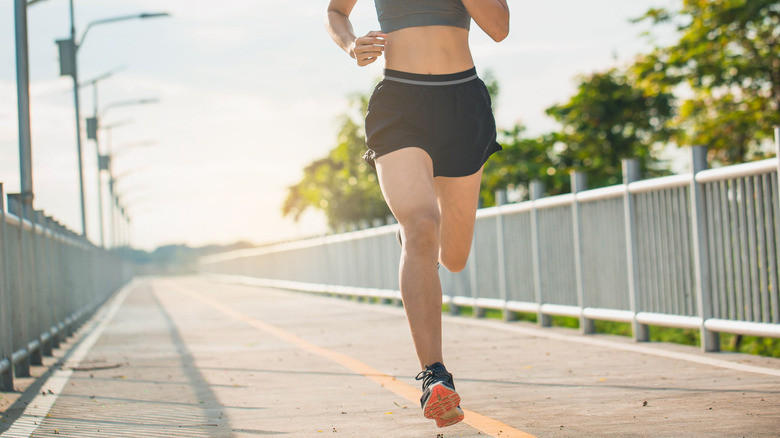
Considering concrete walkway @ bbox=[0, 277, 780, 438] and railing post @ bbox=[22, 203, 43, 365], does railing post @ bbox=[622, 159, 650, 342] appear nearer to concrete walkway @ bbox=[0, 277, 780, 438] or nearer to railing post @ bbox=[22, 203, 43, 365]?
concrete walkway @ bbox=[0, 277, 780, 438]

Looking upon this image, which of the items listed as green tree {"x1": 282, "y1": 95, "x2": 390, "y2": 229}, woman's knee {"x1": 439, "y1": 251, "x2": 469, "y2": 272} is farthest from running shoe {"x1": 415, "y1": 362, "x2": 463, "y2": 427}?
green tree {"x1": 282, "y1": 95, "x2": 390, "y2": 229}

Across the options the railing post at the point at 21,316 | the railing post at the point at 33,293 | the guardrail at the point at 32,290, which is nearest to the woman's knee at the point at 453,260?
the guardrail at the point at 32,290

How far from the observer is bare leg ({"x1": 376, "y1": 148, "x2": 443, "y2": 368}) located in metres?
4.45

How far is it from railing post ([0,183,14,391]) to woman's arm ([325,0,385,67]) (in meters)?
3.67

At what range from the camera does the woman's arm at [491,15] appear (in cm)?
469

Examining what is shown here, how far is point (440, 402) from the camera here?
4125 mm

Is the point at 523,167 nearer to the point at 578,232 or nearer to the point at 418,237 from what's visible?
the point at 578,232

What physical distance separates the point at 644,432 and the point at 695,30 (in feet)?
82.2

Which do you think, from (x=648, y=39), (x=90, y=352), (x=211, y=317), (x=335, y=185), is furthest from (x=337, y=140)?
(x=90, y=352)

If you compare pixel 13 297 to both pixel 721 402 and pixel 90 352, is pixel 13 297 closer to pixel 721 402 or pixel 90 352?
pixel 90 352

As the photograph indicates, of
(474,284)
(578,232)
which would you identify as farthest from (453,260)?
(474,284)

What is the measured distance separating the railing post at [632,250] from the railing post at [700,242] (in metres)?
1.06

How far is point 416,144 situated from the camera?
186 inches

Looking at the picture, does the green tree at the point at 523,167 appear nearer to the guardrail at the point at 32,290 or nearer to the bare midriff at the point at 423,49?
the guardrail at the point at 32,290
